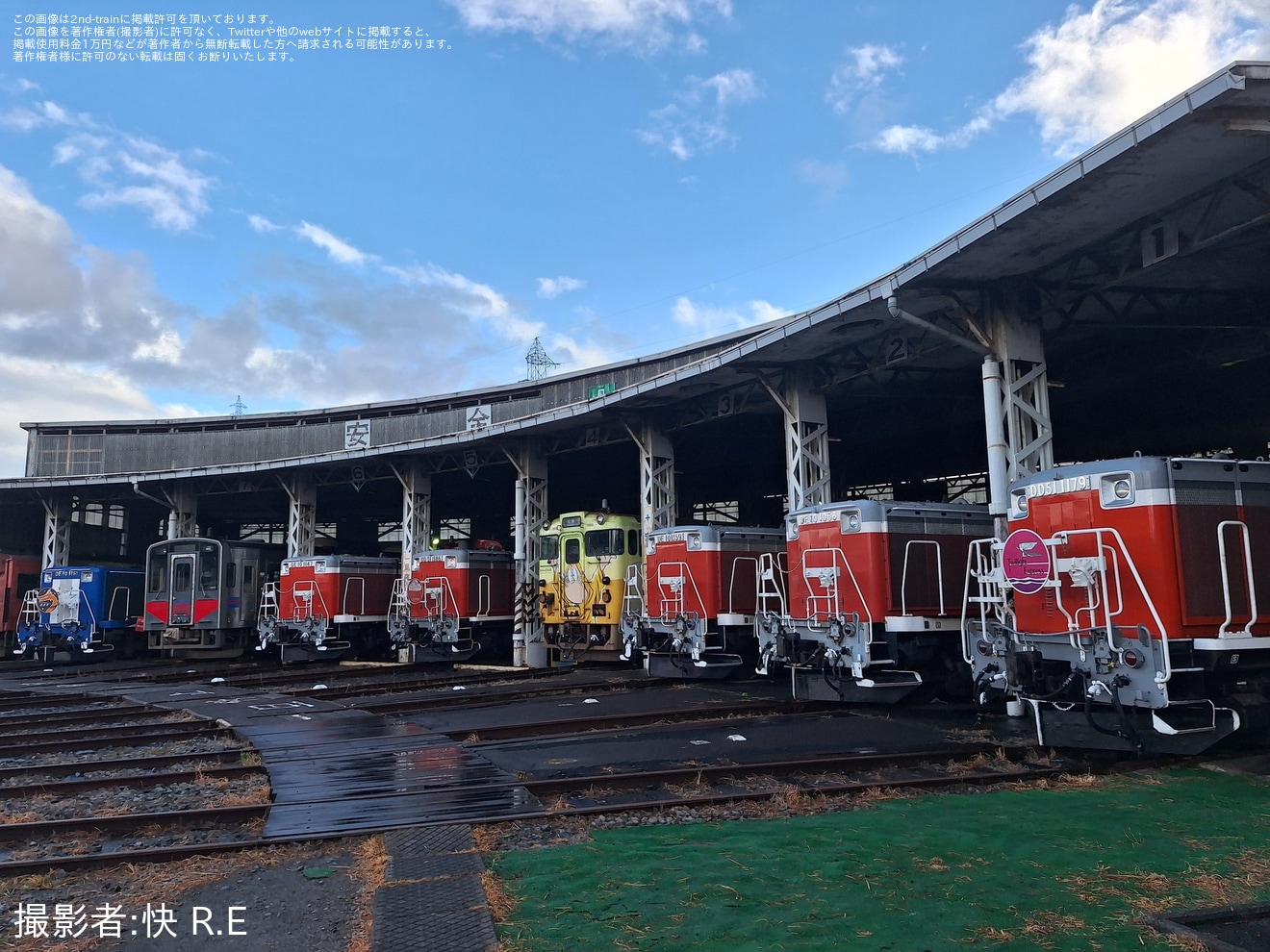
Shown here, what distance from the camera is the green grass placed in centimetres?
451

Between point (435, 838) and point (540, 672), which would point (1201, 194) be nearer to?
point (435, 838)

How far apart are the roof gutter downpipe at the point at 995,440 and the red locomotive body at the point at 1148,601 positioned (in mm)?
3089

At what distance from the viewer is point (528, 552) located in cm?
2283

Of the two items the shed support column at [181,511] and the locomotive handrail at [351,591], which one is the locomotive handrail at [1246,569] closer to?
the locomotive handrail at [351,591]

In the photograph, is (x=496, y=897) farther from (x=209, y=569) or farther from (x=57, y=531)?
(x=57, y=531)

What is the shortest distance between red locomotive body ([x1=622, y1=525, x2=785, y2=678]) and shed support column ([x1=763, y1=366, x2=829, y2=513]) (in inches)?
50.9

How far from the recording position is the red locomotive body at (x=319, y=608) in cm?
2341

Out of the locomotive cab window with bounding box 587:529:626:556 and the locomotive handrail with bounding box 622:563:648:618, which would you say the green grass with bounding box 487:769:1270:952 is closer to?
the locomotive handrail with bounding box 622:563:648:618

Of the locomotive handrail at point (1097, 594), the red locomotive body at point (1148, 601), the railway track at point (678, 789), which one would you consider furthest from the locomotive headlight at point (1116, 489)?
the railway track at point (678, 789)

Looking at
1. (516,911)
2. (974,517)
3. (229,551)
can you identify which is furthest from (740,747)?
(229,551)

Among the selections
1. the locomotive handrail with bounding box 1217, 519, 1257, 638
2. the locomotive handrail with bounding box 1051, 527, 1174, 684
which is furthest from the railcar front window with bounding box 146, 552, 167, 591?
the locomotive handrail with bounding box 1217, 519, 1257, 638

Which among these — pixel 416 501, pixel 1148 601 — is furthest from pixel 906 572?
pixel 416 501

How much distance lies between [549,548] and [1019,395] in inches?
471

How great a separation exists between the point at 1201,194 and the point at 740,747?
331 inches
